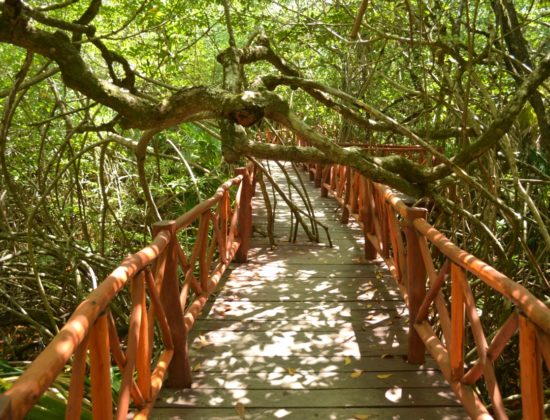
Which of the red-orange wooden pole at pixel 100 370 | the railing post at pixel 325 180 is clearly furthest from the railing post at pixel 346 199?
the red-orange wooden pole at pixel 100 370

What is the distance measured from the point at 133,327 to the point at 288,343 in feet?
5.66

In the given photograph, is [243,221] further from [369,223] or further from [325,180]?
[325,180]

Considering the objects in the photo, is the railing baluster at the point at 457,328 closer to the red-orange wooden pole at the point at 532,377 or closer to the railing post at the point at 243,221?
the red-orange wooden pole at the point at 532,377

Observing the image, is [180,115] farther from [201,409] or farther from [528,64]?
[528,64]

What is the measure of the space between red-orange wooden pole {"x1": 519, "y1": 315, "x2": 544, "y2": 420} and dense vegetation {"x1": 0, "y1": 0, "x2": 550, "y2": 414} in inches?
53.6

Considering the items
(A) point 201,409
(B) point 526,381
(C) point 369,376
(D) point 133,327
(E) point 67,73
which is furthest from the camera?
(C) point 369,376

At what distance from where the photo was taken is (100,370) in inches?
78.5

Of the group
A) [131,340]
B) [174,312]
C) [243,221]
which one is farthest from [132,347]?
[243,221]

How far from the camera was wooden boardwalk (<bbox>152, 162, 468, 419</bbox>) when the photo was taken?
3.06m

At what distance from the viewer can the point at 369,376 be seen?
3.40 meters

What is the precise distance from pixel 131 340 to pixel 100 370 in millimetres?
347

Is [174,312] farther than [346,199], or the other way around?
[346,199]

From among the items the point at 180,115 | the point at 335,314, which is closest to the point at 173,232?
the point at 180,115

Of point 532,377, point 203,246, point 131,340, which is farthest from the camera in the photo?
point 203,246
